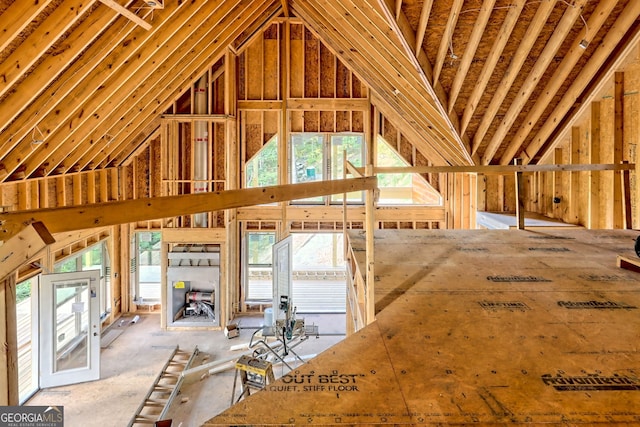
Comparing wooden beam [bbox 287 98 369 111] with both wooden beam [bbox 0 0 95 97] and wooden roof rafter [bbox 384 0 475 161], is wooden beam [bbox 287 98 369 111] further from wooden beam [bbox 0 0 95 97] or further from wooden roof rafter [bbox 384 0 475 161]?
wooden beam [bbox 0 0 95 97]

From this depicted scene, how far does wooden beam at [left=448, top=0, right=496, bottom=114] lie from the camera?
3538 mm

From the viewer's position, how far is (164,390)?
617 centimetres

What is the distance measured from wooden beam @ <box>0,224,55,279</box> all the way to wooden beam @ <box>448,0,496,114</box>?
3689mm

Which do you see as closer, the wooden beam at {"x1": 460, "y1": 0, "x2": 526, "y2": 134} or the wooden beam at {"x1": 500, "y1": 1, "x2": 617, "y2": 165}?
the wooden beam at {"x1": 460, "y1": 0, "x2": 526, "y2": 134}

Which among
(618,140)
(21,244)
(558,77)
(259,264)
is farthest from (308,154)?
(21,244)

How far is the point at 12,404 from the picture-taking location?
107 centimetres

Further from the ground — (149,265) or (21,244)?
(21,244)

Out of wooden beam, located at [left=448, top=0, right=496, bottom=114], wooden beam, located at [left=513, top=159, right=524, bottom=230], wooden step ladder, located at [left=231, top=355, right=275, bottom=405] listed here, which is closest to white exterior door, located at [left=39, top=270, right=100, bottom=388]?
wooden step ladder, located at [left=231, top=355, right=275, bottom=405]

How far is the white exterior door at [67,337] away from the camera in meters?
6.34

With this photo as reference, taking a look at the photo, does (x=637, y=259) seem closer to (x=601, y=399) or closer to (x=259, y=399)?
(x=601, y=399)

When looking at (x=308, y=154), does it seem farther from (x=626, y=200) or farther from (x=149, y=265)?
(x=626, y=200)

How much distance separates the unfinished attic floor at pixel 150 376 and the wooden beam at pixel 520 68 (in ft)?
16.0

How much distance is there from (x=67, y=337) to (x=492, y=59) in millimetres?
7946

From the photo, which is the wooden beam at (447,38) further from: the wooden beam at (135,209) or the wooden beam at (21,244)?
→ the wooden beam at (21,244)
